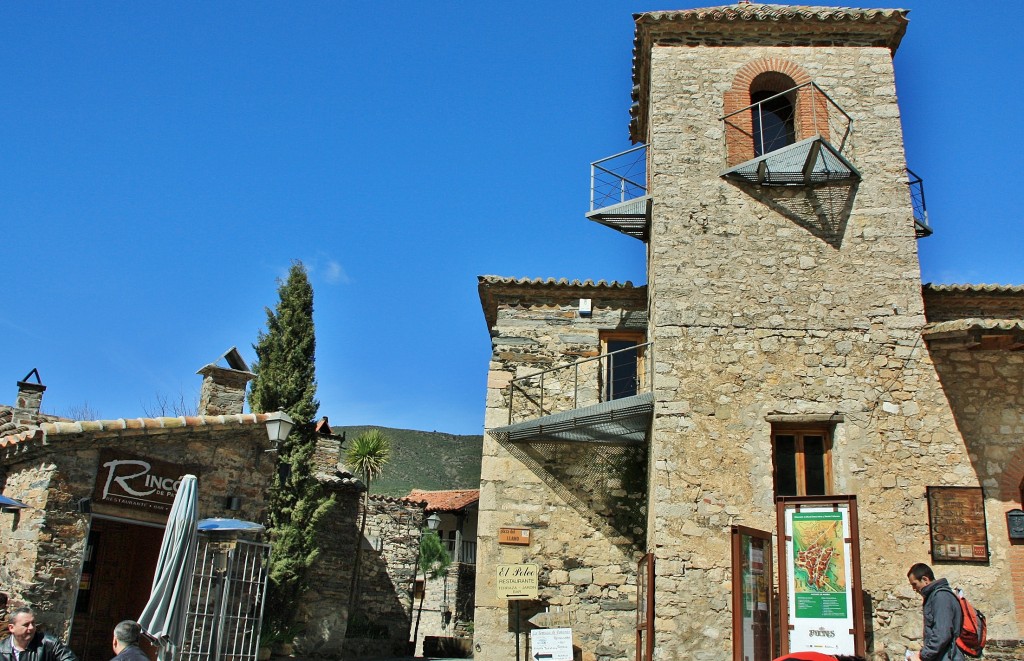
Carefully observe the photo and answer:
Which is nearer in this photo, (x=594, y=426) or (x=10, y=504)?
(x=10, y=504)

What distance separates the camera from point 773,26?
41.4 feet

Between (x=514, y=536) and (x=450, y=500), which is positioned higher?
(x=450, y=500)

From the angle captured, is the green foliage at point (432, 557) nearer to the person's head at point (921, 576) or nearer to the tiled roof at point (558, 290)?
the tiled roof at point (558, 290)

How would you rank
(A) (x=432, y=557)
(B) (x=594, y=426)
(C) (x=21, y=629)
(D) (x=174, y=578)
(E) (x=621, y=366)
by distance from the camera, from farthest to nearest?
(A) (x=432, y=557) → (E) (x=621, y=366) → (B) (x=594, y=426) → (D) (x=174, y=578) → (C) (x=21, y=629)

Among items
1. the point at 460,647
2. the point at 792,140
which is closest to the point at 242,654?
the point at 792,140

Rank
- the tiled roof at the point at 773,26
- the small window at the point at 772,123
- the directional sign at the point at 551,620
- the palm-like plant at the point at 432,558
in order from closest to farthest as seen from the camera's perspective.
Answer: the directional sign at the point at 551,620, the tiled roof at the point at 773,26, the small window at the point at 772,123, the palm-like plant at the point at 432,558

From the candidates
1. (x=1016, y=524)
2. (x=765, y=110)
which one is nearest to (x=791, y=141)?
(x=765, y=110)

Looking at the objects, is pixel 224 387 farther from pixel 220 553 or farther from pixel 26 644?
pixel 26 644

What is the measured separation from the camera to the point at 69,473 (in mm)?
10148

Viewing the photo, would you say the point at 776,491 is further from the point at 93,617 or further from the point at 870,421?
the point at 93,617

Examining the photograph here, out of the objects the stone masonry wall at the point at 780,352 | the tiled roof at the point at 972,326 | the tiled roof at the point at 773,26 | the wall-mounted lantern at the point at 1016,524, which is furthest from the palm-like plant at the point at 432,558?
the wall-mounted lantern at the point at 1016,524

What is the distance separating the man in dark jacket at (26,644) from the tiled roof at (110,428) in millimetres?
5250

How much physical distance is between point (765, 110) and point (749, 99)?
0.66 meters

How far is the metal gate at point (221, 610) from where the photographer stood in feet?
30.8
